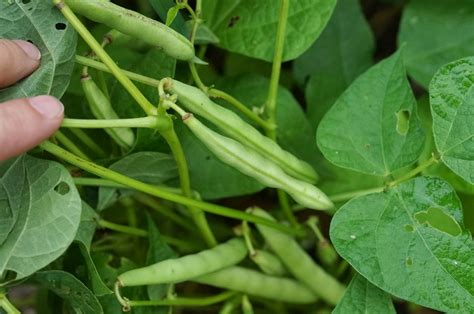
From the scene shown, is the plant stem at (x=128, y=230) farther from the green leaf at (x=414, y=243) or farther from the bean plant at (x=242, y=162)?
the green leaf at (x=414, y=243)

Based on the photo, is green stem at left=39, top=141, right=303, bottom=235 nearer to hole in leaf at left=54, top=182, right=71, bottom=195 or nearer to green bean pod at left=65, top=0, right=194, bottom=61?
hole in leaf at left=54, top=182, right=71, bottom=195

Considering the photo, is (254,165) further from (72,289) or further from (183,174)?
(72,289)

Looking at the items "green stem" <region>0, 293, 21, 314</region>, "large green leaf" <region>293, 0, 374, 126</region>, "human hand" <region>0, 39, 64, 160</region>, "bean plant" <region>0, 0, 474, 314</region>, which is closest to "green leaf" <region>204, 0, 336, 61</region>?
"bean plant" <region>0, 0, 474, 314</region>

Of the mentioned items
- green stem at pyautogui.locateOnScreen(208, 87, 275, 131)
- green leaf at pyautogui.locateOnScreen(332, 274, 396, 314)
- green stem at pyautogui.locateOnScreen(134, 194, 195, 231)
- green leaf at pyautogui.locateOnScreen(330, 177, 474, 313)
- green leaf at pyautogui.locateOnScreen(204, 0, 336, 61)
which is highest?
green leaf at pyautogui.locateOnScreen(204, 0, 336, 61)

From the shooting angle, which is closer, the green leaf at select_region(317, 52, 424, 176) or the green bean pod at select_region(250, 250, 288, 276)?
the green leaf at select_region(317, 52, 424, 176)

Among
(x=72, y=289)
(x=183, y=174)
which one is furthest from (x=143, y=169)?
(x=72, y=289)

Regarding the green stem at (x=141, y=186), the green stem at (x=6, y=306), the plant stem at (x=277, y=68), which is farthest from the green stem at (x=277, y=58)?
the green stem at (x=6, y=306)

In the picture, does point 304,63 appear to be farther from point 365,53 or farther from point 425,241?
point 425,241

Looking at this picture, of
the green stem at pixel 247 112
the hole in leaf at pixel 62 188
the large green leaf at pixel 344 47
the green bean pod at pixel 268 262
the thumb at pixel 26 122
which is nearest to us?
the thumb at pixel 26 122

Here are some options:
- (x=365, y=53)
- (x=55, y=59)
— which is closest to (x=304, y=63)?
(x=365, y=53)
